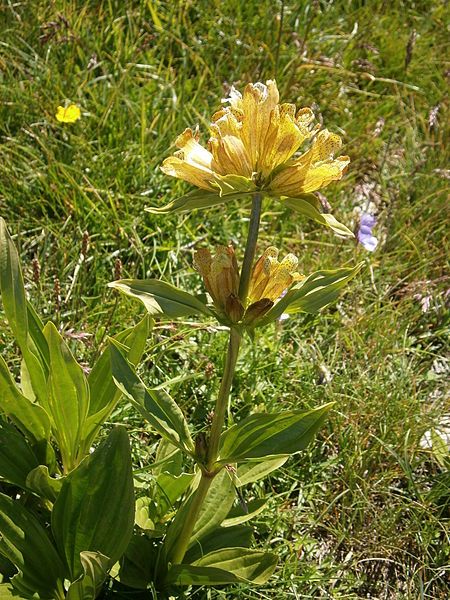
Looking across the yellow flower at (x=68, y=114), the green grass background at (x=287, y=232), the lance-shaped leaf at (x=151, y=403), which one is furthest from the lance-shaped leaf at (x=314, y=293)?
the yellow flower at (x=68, y=114)

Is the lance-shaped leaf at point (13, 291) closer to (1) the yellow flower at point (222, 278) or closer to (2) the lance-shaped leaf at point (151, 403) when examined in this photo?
(2) the lance-shaped leaf at point (151, 403)

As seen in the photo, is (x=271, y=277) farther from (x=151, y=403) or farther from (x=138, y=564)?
(x=138, y=564)

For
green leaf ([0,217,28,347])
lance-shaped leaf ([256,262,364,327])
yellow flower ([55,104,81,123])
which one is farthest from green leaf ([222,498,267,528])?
yellow flower ([55,104,81,123])

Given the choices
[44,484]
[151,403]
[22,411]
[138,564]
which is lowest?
[138,564]

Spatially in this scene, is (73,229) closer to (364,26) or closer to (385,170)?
(385,170)

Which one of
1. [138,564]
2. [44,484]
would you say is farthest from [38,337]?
[138,564]

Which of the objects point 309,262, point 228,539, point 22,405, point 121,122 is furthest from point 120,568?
point 121,122
